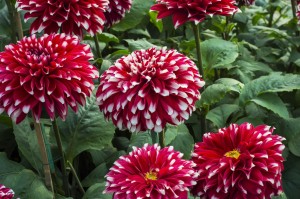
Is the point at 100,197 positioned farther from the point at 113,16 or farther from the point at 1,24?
the point at 1,24

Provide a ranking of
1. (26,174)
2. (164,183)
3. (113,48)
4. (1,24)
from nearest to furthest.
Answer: (164,183) → (26,174) → (1,24) → (113,48)

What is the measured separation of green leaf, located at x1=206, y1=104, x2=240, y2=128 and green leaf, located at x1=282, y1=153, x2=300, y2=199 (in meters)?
0.24

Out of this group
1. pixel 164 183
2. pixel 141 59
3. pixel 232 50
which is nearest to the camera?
pixel 164 183

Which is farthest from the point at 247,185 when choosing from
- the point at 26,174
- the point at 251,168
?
the point at 26,174

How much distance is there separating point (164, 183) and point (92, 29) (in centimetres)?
69

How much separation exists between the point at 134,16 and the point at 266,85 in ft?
2.44

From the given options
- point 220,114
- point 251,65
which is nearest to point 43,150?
point 220,114

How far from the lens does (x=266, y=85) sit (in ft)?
6.17

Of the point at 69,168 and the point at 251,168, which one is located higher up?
the point at 251,168

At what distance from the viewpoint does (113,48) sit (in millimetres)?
2441

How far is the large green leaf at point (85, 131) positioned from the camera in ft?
5.67

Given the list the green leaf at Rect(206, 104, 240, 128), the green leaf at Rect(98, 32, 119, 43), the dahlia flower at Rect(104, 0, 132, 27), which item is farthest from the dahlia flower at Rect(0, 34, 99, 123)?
the green leaf at Rect(98, 32, 119, 43)

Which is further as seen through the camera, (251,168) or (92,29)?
(92,29)

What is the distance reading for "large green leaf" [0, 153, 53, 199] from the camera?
147 centimetres
